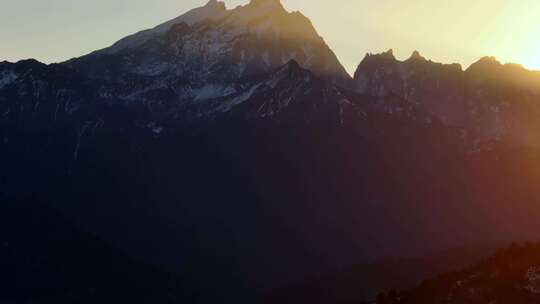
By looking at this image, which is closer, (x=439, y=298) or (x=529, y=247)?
(x=439, y=298)

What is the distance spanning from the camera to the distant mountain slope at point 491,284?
419ft

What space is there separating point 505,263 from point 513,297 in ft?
32.3

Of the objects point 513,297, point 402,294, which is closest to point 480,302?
point 513,297

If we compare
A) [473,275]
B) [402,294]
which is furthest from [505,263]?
[402,294]

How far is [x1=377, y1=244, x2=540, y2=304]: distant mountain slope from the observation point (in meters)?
128

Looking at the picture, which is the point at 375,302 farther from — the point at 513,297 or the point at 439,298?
the point at 513,297

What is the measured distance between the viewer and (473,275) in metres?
135

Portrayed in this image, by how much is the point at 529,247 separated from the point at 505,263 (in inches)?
274

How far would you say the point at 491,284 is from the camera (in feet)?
432

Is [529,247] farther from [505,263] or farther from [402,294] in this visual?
[402,294]

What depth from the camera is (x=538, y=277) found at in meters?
129

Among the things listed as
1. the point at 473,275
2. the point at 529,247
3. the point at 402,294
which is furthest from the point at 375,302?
the point at 529,247

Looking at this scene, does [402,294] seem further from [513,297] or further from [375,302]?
[513,297]

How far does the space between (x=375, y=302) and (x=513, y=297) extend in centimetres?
2146
